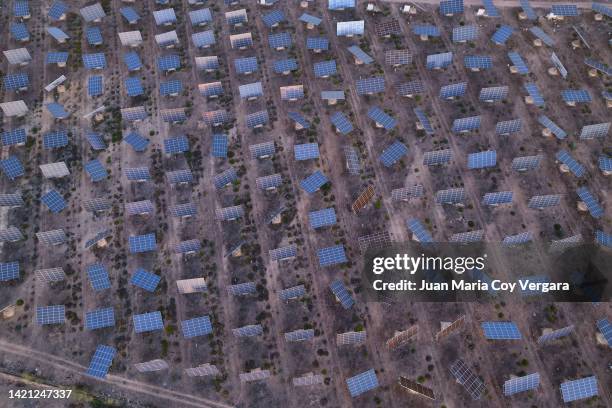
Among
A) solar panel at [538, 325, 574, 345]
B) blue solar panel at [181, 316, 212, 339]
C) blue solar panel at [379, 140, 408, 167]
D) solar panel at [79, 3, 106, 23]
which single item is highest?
solar panel at [79, 3, 106, 23]

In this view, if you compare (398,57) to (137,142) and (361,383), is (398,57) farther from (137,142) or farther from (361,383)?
(361,383)

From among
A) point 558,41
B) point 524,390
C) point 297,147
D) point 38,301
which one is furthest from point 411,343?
point 558,41

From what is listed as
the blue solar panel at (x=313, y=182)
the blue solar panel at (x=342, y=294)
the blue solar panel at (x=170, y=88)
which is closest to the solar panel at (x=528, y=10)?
the blue solar panel at (x=313, y=182)

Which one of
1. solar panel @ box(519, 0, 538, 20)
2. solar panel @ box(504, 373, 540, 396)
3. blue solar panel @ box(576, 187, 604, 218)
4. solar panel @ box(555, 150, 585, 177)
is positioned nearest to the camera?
solar panel @ box(504, 373, 540, 396)

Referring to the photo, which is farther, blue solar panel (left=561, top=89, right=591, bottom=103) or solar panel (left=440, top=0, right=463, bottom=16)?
solar panel (left=440, top=0, right=463, bottom=16)

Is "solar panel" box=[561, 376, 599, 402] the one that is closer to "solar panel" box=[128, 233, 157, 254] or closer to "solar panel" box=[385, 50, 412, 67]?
"solar panel" box=[128, 233, 157, 254]

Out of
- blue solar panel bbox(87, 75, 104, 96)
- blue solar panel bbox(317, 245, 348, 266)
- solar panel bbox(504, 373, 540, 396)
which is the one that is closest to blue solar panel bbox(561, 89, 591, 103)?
blue solar panel bbox(317, 245, 348, 266)

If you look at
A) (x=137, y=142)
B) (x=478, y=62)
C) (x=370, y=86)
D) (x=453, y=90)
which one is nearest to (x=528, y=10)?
(x=478, y=62)
